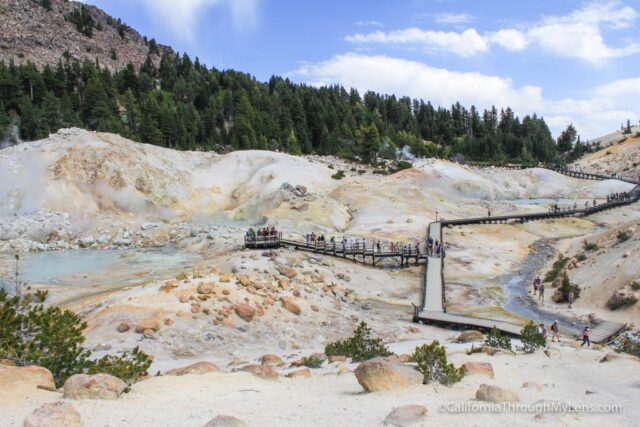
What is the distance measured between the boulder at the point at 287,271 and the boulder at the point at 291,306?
5820mm

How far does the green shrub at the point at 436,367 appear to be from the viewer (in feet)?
43.4

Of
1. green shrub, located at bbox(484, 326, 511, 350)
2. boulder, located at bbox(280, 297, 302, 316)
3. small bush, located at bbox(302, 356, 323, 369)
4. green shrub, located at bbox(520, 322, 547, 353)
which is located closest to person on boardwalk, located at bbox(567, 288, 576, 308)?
green shrub, located at bbox(520, 322, 547, 353)

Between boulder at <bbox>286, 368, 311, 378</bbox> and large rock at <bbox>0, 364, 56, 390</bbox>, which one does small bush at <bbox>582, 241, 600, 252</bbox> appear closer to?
boulder at <bbox>286, 368, 311, 378</bbox>

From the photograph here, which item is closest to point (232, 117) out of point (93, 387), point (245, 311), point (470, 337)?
point (245, 311)

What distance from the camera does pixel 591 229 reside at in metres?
61.0

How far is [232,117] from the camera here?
110500 millimetres

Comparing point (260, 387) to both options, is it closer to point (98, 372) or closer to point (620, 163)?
point (98, 372)

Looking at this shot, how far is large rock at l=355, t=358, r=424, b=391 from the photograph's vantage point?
1270 cm

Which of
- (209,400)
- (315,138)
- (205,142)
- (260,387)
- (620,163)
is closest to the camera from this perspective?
(209,400)

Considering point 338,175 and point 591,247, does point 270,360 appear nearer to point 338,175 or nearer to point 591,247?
point 591,247

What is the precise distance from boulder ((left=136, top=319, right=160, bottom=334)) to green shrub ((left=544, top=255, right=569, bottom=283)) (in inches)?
1173

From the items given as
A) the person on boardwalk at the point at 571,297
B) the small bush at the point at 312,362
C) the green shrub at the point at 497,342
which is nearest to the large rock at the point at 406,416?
the small bush at the point at 312,362

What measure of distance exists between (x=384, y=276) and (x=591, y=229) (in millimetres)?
36336

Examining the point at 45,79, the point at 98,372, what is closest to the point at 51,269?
the point at 98,372
